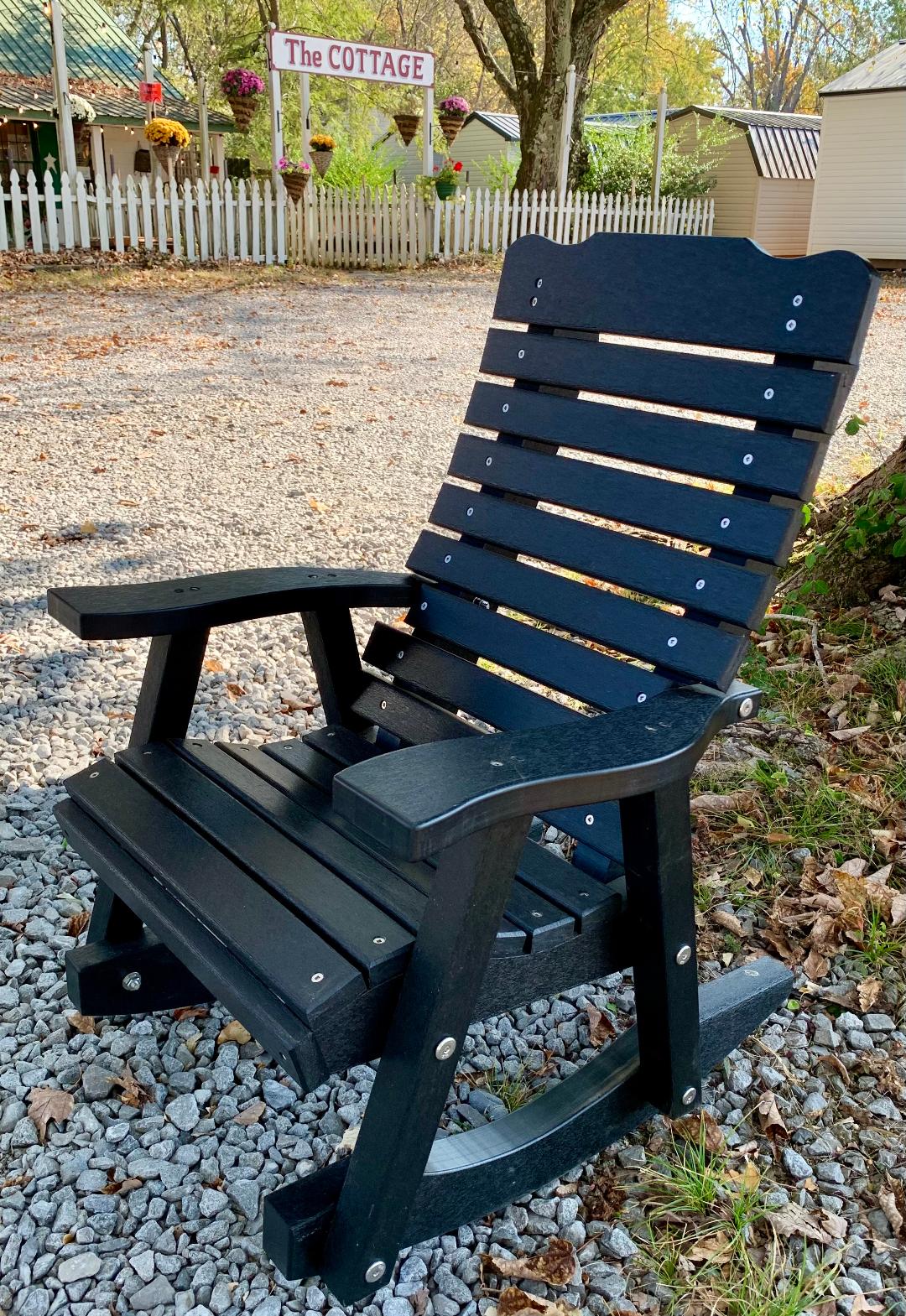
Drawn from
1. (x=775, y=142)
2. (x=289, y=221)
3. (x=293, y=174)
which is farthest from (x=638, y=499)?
(x=775, y=142)

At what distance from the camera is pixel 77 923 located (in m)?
2.44

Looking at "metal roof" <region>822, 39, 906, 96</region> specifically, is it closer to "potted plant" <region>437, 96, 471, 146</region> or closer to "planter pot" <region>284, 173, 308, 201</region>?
"potted plant" <region>437, 96, 471, 146</region>

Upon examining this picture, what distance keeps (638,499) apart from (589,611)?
0.22 m

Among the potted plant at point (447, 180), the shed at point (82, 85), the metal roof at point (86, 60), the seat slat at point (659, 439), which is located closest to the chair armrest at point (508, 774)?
the seat slat at point (659, 439)

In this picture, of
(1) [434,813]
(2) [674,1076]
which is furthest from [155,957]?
(1) [434,813]

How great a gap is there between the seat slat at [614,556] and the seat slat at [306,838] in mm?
688

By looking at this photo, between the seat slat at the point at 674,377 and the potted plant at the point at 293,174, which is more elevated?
the potted plant at the point at 293,174

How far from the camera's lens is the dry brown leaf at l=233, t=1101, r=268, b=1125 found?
1.94m

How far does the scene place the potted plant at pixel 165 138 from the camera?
13422 millimetres

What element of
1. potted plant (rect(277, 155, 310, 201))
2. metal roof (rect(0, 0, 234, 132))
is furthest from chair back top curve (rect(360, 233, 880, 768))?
metal roof (rect(0, 0, 234, 132))

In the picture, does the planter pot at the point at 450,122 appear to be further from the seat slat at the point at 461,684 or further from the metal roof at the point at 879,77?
the seat slat at the point at 461,684

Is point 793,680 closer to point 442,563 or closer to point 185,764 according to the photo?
point 442,563

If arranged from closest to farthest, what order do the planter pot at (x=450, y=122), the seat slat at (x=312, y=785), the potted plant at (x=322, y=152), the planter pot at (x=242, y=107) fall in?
1. the seat slat at (x=312, y=785)
2. the potted plant at (x=322, y=152)
3. the planter pot at (x=242, y=107)
4. the planter pot at (x=450, y=122)

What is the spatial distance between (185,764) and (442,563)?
71 centimetres
